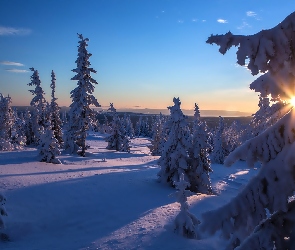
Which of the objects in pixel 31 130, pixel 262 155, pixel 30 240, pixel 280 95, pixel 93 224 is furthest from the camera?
pixel 31 130

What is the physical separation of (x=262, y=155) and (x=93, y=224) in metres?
10.7

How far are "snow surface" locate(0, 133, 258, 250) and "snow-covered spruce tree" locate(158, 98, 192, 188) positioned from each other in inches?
45.1

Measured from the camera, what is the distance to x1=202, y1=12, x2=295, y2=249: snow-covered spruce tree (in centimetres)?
247

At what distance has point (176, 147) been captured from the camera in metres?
21.1

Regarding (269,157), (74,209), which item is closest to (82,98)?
(74,209)

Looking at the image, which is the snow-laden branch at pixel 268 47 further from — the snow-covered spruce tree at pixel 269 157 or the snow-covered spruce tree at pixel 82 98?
the snow-covered spruce tree at pixel 82 98

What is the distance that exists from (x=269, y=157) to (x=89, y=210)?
12.2 m

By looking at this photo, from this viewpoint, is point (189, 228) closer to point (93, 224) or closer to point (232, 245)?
point (93, 224)

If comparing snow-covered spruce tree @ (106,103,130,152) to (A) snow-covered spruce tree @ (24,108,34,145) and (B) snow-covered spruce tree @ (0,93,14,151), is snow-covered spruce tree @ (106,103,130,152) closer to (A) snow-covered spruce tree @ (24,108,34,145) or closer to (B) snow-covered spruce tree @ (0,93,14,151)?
(A) snow-covered spruce tree @ (24,108,34,145)

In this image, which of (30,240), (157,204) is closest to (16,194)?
(30,240)

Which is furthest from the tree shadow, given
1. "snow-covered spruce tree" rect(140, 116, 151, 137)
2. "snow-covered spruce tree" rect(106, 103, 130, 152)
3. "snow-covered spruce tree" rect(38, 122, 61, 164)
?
"snow-covered spruce tree" rect(140, 116, 151, 137)

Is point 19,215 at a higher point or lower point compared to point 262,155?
lower

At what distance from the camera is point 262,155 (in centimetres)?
293

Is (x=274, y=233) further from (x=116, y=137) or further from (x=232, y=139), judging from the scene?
(x=232, y=139)
